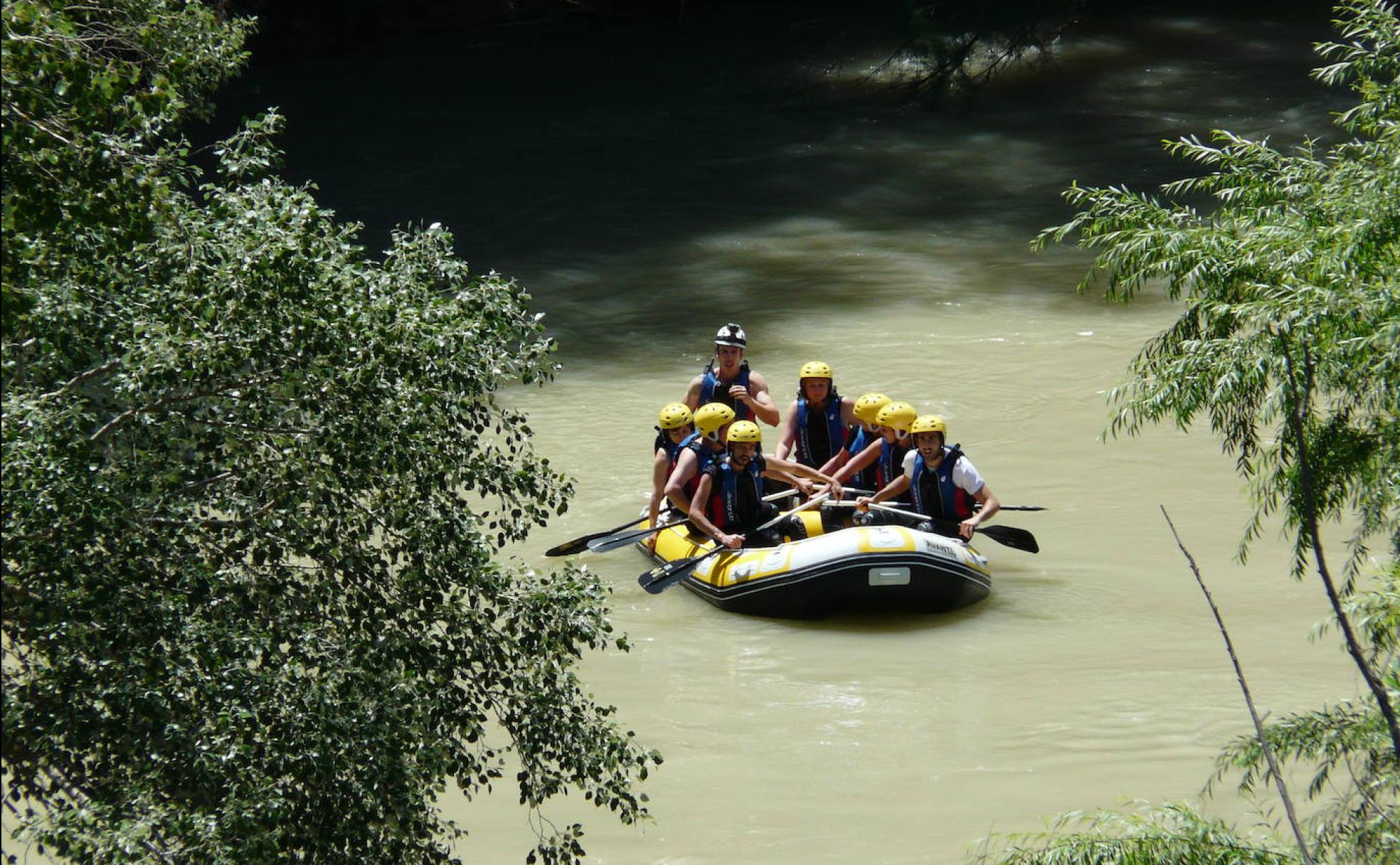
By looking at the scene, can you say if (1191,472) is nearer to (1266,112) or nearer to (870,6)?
(1266,112)

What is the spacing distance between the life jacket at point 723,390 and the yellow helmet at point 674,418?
72cm

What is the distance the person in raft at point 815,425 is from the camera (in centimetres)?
1066

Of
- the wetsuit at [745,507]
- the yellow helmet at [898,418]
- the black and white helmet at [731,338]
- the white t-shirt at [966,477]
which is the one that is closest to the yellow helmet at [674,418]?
the wetsuit at [745,507]

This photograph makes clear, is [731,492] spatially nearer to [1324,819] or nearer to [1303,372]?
[1303,372]

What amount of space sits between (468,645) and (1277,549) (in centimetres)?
680

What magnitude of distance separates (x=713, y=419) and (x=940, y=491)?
1427mm

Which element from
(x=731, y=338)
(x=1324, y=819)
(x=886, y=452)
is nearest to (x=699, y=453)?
(x=886, y=452)

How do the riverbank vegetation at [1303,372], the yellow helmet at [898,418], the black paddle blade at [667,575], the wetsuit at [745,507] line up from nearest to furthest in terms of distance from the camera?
the riverbank vegetation at [1303,372]
the black paddle blade at [667,575]
the wetsuit at [745,507]
the yellow helmet at [898,418]

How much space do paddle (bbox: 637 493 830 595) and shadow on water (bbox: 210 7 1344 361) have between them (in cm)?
587

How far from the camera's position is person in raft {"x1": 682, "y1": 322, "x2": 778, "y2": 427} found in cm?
1090

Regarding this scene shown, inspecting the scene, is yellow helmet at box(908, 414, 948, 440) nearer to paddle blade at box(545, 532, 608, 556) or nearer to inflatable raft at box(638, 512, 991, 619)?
inflatable raft at box(638, 512, 991, 619)

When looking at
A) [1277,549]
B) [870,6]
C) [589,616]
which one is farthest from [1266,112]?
[589,616]

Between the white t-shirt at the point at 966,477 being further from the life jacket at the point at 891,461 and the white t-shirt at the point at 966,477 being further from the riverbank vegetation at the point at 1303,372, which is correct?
the riverbank vegetation at the point at 1303,372

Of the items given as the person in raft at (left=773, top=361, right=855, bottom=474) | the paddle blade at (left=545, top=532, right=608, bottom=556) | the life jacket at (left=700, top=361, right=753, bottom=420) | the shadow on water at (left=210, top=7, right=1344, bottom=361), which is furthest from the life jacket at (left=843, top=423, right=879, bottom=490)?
the shadow on water at (left=210, top=7, right=1344, bottom=361)
